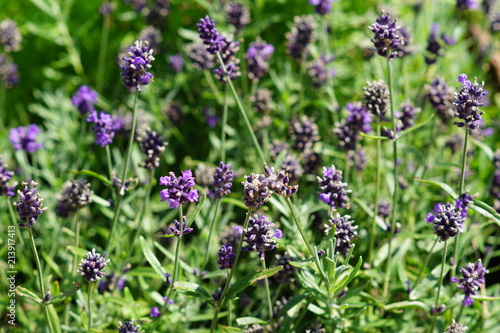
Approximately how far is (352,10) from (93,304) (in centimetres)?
384

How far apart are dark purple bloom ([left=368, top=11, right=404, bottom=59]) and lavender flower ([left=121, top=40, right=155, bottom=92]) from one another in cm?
108

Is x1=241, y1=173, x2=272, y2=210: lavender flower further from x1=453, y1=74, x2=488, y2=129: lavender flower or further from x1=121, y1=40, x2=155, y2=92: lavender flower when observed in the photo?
x1=453, y1=74, x2=488, y2=129: lavender flower

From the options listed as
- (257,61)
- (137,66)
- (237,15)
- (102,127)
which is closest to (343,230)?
(137,66)

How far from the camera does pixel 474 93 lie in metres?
2.30

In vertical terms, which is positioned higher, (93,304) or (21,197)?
(21,197)

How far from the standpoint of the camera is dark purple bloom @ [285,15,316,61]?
12.1ft

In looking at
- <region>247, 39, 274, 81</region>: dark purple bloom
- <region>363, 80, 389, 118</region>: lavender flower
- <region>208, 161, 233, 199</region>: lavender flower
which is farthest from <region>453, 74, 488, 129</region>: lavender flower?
<region>247, 39, 274, 81</region>: dark purple bloom

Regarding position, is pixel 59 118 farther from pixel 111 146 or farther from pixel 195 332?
pixel 195 332

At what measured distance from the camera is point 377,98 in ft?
9.03

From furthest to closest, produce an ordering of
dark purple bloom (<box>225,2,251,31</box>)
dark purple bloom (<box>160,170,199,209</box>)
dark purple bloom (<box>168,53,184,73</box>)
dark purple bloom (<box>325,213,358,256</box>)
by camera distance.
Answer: dark purple bloom (<box>168,53,184,73</box>) < dark purple bloom (<box>225,2,251,31</box>) < dark purple bloom (<box>325,213,358,256</box>) < dark purple bloom (<box>160,170,199,209</box>)

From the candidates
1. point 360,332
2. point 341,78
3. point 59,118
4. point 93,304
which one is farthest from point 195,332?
A: point 341,78

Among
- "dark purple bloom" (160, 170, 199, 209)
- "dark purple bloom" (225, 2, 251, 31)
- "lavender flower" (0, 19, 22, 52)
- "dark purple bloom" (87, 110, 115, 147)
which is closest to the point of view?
"dark purple bloom" (160, 170, 199, 209)

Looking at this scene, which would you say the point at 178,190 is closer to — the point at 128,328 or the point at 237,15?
the point at 128,328

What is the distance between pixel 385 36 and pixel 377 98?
41 cm
